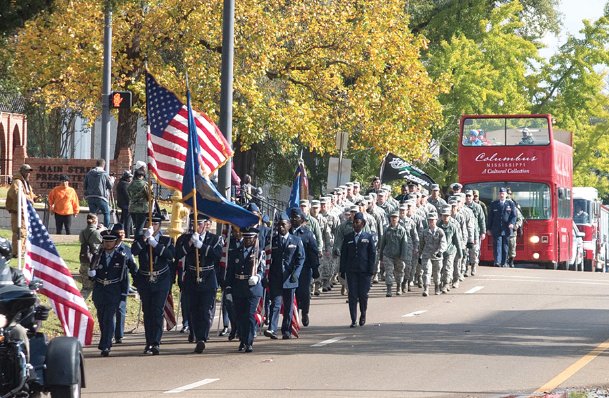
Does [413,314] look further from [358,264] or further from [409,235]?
[409,235]

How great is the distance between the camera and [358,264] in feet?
69.7

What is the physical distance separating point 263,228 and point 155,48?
1507 centimetres

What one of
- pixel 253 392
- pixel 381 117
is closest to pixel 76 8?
pixel 381 117

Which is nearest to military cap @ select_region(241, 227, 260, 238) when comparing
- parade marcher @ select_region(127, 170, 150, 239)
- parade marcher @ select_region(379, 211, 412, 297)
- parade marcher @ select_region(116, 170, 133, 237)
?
parade marcher @ select_region(379, 211, 412, 297)

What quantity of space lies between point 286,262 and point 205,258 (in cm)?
155

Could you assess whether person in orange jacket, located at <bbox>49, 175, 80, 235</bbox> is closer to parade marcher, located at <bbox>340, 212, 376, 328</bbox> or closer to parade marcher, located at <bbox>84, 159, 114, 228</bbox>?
parade marcher, located at <bbox>84, 159, 114, 228</bbox>

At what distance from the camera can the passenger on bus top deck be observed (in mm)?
35594

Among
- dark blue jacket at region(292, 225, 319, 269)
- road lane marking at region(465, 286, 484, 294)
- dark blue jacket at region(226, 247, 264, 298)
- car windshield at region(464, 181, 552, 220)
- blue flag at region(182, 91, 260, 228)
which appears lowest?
road lane marking at region(465, 286, 484, 294)

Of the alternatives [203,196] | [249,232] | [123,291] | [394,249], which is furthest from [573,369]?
[394,249]

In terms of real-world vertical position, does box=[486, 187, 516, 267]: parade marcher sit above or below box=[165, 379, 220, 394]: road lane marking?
above

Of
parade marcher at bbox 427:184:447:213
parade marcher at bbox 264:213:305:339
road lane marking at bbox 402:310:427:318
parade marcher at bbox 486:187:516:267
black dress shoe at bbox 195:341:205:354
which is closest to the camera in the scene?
black dress shoe at bbox 195:341:205:354

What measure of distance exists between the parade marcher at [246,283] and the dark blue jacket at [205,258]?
0.75ft

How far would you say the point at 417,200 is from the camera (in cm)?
2819

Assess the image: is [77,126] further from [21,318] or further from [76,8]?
[21,318]
